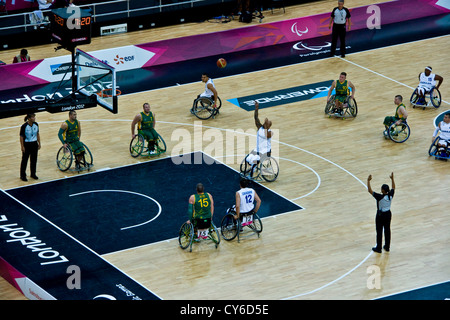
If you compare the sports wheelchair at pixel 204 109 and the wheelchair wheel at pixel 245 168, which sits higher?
the sports wheelchair at pixel 204 109

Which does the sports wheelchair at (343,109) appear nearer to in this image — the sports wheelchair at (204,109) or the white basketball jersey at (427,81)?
the white basketball jersey at (427,81)

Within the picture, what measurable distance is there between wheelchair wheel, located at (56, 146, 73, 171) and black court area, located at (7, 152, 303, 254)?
19.7 inches

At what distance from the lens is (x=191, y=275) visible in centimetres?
2103

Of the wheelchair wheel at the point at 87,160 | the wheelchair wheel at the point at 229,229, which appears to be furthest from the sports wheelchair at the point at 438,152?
the wheelchair wheel at the point at 87,160

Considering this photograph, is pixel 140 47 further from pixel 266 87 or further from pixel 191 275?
pixel 191 275

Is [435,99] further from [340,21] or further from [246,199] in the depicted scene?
[246,199]

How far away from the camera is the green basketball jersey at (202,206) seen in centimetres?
2150

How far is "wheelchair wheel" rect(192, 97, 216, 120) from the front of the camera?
96.9 feet

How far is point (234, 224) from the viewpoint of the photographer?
22.3 meters

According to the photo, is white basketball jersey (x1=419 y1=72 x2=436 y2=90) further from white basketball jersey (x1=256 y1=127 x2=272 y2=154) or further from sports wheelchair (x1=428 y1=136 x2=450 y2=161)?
white basketball jersey (x1=256 y1=127 x2=272 y2=154)

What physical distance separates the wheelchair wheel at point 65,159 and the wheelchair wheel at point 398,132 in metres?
9.58

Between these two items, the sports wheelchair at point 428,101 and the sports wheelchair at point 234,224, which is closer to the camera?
the sports wheelchair at point 234,224

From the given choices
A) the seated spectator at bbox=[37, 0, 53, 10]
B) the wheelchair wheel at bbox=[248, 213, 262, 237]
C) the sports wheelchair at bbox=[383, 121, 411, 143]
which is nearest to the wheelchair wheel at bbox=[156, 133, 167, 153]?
the wheelchair wheel at bbox=[248, 213, 262, 237]
